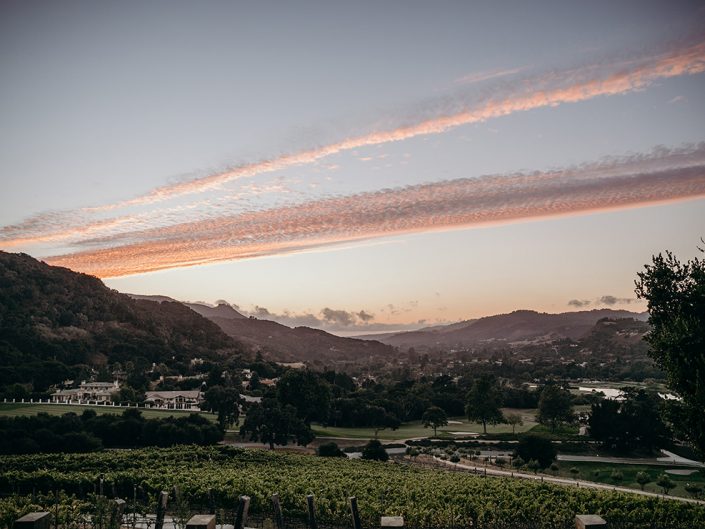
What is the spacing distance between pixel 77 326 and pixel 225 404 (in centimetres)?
9467

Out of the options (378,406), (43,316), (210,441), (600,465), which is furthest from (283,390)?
(43,316)

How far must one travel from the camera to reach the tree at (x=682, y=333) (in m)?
21.0

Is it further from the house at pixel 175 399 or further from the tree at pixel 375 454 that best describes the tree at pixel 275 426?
the house at pixel 175 399

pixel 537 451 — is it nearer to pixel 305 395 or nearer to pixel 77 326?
pixel 305 395

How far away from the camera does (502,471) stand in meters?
49.0

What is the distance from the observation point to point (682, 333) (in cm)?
2114

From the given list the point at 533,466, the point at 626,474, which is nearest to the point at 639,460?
the point at 626,474

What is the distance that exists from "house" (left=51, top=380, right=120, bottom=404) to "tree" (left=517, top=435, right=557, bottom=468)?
64.0 metres

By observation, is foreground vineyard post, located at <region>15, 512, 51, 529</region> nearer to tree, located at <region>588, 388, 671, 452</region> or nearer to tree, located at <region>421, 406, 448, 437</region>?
tree, located at <region>588, 388, 671, 452</region>

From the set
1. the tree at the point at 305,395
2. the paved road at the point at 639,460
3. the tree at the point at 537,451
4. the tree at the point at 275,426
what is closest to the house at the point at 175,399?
the tree at the point at 305,395

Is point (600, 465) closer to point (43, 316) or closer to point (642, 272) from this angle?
point (642, 272)

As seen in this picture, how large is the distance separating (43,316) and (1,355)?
→ 133 ft

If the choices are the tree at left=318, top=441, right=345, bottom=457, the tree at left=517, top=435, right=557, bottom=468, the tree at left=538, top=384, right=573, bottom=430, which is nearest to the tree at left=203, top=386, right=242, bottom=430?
the tree at left=318, top=441, right=345, bottom=457

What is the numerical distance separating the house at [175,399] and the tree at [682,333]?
77872 millimetres
